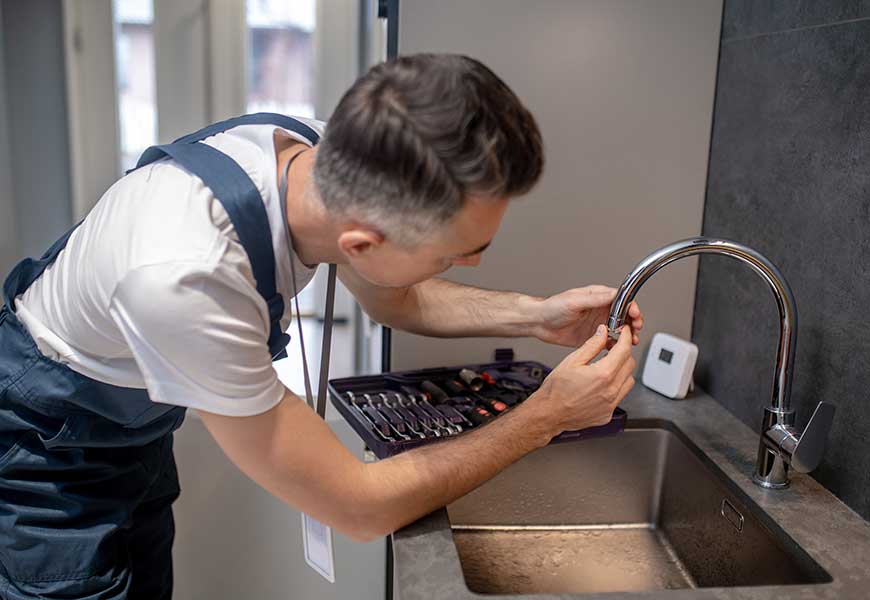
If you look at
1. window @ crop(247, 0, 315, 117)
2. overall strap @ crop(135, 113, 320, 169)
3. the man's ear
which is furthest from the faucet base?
window @ crop(247, 0, 315, 117)

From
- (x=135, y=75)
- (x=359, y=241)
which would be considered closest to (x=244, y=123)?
(x=359, y=241)

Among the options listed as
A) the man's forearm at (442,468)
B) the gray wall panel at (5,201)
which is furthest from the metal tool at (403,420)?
the gray wall panel at (5,201)

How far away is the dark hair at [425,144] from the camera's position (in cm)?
81

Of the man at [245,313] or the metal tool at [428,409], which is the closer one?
the man at [245,313]

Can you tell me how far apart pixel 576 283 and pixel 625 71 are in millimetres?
376

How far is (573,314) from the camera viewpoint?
1294 mm

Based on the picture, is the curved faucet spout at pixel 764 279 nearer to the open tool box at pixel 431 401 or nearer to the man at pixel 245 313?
the man at pixel 245 313

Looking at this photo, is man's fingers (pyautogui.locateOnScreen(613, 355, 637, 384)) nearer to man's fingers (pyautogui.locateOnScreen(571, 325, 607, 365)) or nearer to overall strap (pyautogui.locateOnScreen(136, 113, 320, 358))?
man's fingers (pyautogui.locateOnScreen(571, 325, 607, 365))

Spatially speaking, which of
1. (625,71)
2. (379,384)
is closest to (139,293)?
(379,384)

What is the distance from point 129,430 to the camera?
1.09 meters

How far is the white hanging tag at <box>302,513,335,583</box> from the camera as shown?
1.09m

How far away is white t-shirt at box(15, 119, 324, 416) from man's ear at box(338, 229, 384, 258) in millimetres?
97

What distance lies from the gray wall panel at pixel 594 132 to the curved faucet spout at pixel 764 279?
0.40 metres

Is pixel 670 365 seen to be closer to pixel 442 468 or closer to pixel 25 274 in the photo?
pixel 442 468
